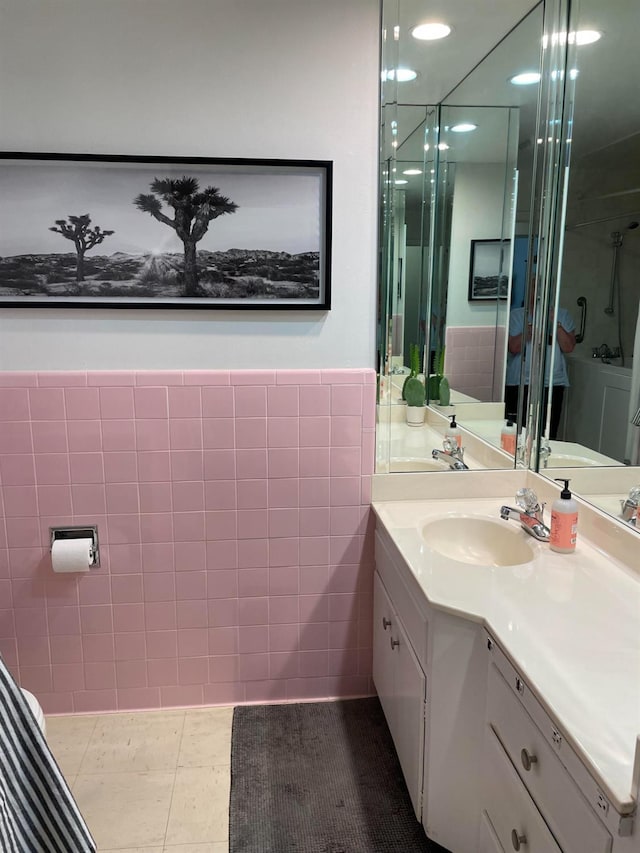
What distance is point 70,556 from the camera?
2.06 meters

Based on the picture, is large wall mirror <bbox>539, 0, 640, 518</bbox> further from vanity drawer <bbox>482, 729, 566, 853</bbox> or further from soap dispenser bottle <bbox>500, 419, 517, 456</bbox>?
vanity drawer <bbox>482, 729, 566, 853</bbox>

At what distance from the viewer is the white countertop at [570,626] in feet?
3.36

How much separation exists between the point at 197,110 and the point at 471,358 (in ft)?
4.00

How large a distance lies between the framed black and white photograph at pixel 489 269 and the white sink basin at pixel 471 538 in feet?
2.62

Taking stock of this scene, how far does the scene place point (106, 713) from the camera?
226cm

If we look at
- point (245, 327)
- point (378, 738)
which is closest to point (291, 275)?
point (245, 327)

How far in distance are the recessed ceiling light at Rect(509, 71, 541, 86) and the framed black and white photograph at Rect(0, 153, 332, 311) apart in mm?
699

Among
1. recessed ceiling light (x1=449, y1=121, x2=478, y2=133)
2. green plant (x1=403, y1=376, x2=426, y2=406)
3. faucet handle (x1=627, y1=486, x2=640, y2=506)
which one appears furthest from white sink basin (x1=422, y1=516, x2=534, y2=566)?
recessed ceiling light (x1=449, y1=121, x2=478, y2=133)

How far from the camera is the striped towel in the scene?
1.10 meters

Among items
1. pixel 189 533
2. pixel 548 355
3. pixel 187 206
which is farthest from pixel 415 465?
pixel 187 206

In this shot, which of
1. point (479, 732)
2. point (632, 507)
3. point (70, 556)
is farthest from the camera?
point (70, 556)

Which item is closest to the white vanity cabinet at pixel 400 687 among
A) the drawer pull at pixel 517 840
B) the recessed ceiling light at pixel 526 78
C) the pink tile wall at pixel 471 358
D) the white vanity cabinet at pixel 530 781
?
the white vanity cabinet at pixel 530 781

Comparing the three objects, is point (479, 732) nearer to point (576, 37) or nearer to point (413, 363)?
point (413, 363)

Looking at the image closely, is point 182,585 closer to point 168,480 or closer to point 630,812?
point 168,480
